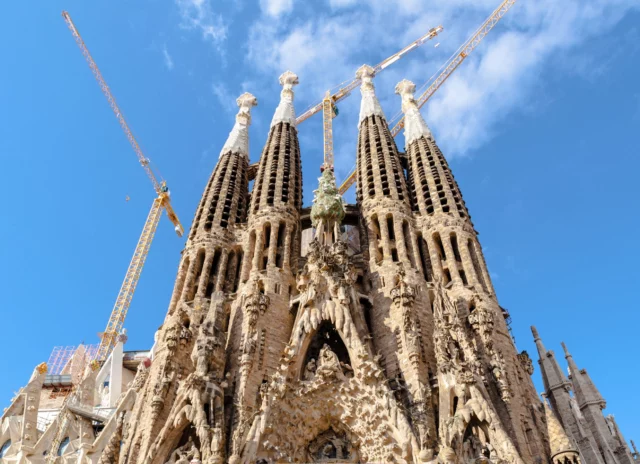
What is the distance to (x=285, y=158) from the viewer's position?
30.6 m

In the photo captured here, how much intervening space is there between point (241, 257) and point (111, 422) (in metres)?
9.38

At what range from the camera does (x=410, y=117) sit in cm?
3331

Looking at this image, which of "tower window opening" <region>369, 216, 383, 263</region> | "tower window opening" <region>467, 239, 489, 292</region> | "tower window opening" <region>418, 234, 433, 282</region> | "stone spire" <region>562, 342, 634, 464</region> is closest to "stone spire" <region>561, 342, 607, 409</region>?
"stone spire" <region>562, 342, 634, 464</region>

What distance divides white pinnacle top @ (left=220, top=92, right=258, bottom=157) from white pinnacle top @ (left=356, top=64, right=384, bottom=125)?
7.34 meters

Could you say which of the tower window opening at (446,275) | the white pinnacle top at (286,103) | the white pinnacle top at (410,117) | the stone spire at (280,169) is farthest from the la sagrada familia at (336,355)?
the white pinnacle top at (286,103)

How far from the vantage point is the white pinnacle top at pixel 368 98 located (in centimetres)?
3438

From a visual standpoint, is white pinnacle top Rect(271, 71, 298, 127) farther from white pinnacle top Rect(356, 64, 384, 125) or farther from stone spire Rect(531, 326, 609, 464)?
stone spire Rect(531, 326, 609, 464)

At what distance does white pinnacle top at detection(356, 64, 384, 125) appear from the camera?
113ft

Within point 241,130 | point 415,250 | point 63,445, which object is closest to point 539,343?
point 415,250

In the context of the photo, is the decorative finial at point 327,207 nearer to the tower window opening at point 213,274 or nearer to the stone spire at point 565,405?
the tower window opening at point 213,274

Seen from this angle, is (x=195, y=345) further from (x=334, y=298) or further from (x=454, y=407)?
(x=454, y=407)

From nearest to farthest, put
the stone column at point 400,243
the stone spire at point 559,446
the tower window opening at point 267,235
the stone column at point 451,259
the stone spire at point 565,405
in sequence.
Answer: the stone spire at point 559,446 < the stone column at point 451,259 < the stone spire at point 565,405 < the stone column at point 400,243 < the tower window opening at point 267,235

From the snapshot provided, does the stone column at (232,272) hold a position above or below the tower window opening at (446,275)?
above

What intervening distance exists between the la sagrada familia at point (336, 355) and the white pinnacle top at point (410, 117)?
33.3 inches
